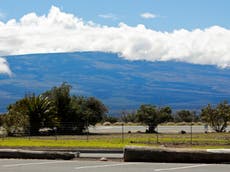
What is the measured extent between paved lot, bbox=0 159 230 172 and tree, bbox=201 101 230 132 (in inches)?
1566

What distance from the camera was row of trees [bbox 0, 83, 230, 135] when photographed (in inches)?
2008

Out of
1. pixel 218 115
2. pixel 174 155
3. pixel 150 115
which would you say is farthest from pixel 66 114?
pixel 174 155

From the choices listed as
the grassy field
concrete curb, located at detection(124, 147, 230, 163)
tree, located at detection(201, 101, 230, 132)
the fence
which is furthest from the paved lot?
tree, located at detection(201, 101, 230, 132)

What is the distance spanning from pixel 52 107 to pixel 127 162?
34.4 m

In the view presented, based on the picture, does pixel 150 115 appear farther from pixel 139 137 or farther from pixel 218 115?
pixel 139 137

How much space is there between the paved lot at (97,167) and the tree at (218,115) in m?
39.8

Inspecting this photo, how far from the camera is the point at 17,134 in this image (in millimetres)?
50000

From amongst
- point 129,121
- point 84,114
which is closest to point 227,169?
point 84,114

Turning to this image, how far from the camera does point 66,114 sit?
185 ft

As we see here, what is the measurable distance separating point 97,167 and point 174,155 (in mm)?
2559

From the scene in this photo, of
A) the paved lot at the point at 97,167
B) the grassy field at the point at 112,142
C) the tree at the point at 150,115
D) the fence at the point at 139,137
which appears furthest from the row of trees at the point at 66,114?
the paved lot at the point at 97,167

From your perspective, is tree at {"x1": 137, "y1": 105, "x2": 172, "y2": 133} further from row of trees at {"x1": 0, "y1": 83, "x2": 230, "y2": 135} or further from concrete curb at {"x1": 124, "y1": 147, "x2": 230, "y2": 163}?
concrete curb at {"x1": 124, "y1": 147, "x2": 230, "y2": 163}

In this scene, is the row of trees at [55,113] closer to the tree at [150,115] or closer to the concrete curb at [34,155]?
the tree at [150,115]

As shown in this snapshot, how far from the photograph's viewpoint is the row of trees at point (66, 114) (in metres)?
51.0
